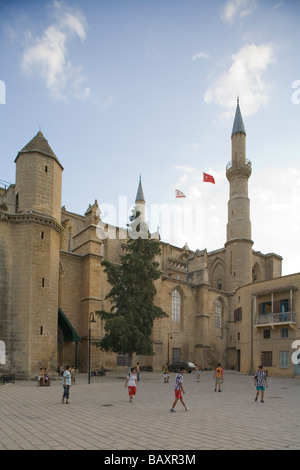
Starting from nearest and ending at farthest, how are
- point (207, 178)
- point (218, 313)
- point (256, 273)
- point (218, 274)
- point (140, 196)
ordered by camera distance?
1. point (218, 313)
2. point (207, 178)
3. point (218, 274)
4. point (256, 273)
5. point (140, 196)

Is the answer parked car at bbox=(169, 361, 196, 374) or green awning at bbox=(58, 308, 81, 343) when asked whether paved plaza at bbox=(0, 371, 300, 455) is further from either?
parked car at bbox=(169, 361, 196, 374)

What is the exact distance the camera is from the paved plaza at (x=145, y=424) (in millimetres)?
7883

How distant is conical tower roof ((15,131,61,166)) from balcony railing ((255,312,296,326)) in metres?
20.5

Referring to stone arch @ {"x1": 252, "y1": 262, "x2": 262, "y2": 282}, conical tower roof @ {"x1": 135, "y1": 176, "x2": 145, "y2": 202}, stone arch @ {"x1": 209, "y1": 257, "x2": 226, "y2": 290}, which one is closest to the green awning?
stone arch @ {"x1": 209, "y1": 257, "x2": 226, "y2": 290}

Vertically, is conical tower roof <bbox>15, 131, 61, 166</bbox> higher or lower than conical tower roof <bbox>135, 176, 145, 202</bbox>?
lower

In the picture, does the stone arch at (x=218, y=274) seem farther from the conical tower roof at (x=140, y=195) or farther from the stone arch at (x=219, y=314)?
the conical tower roof at (x=140, y=195)

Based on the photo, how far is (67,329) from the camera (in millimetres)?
29688

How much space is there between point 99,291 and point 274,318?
14.4 m

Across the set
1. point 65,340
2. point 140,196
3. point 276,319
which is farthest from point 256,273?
point 65,340

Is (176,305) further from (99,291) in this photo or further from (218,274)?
(218,274)

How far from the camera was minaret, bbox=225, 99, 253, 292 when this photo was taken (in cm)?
5031

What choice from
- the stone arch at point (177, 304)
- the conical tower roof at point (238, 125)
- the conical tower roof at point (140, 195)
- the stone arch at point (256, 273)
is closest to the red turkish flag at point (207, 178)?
the conical tower roof at point (238, 125)
